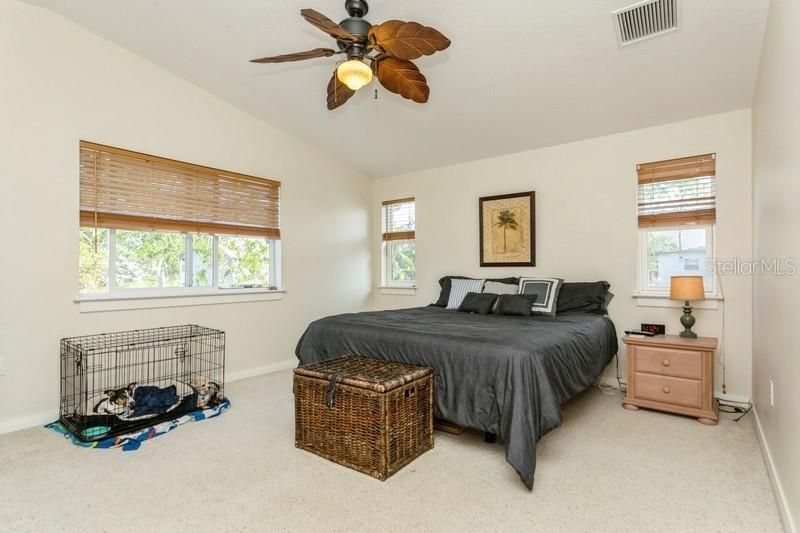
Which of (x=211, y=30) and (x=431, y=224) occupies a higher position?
(x=211, y=30)

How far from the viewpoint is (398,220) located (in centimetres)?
549

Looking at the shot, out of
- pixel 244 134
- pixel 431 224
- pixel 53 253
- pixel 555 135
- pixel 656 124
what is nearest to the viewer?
pixel 53 253

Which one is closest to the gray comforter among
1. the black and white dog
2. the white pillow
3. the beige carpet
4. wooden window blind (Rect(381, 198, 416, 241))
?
the beige carpet

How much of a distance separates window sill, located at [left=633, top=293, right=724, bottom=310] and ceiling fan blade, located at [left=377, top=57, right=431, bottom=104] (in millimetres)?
2560

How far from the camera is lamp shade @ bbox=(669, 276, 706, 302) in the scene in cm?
309

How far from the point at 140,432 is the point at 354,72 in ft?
8.36

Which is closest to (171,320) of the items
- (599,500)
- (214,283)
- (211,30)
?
(214,283)

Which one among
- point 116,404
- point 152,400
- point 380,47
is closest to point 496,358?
point 380,47

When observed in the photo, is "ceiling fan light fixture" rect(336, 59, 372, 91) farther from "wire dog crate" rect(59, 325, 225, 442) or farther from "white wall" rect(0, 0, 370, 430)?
"wire dog crate" rect(59, 325, 225, 442)

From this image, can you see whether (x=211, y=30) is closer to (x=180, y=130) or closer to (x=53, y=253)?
(x=180, y=130)

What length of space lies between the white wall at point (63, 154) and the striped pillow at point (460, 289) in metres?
1.85

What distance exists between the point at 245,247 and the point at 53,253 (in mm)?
1578

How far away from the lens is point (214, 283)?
13.4 feet

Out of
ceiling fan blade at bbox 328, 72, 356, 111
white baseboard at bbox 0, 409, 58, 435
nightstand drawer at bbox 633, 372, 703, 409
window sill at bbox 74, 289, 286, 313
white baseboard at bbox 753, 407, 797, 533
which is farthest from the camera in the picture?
window sill at bbox 74, 289, 286, 313
